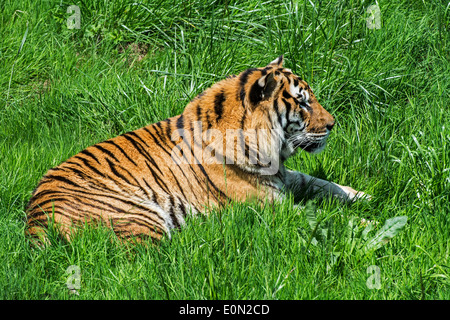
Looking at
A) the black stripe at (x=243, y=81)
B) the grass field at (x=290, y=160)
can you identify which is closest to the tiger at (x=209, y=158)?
the black stripe at (x=243, y=81)

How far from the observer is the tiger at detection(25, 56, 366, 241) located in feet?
13.2

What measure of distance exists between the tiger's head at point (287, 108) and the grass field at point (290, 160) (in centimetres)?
41

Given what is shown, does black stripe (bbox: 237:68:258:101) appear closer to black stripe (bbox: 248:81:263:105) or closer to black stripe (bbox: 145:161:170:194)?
black stripe (bbox: 248:81:263:105)

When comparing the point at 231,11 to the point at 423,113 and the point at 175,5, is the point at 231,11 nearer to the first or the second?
the point at 175,5

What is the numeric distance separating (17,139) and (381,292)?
3.52m

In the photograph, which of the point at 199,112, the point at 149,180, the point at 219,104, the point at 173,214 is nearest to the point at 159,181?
the point at 149,180

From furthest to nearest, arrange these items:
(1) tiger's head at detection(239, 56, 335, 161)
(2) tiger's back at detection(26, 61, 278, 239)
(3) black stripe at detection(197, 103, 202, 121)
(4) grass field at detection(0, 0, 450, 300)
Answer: (3) black stripe at detection(197, 103, 202, 121)
(1) tiger's head at detection(239, 56, 335, 161)
(2) tiger's back at detection(26, 61, 278, 239)
(4) grass field at detection(0, 0, 450, 300)

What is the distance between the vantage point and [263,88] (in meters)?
4.10

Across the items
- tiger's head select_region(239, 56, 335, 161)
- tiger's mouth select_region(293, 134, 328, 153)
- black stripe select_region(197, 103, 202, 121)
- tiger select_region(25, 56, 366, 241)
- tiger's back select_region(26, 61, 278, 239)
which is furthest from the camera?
tiger's mouth select_region(293, 134, 328, 153)

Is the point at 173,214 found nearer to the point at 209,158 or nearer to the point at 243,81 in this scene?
the point at 209,158

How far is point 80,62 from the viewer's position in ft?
19.9

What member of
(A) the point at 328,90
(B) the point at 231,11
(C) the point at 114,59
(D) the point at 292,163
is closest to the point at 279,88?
(D) the point at 292,163

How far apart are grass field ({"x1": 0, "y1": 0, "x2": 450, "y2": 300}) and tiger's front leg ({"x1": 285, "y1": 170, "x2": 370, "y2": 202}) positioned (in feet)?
0.52

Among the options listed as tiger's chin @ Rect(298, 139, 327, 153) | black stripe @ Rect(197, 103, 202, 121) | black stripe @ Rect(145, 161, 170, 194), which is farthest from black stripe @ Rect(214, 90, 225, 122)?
tiger's chin @ Rect(298, 139, 327, 153)
